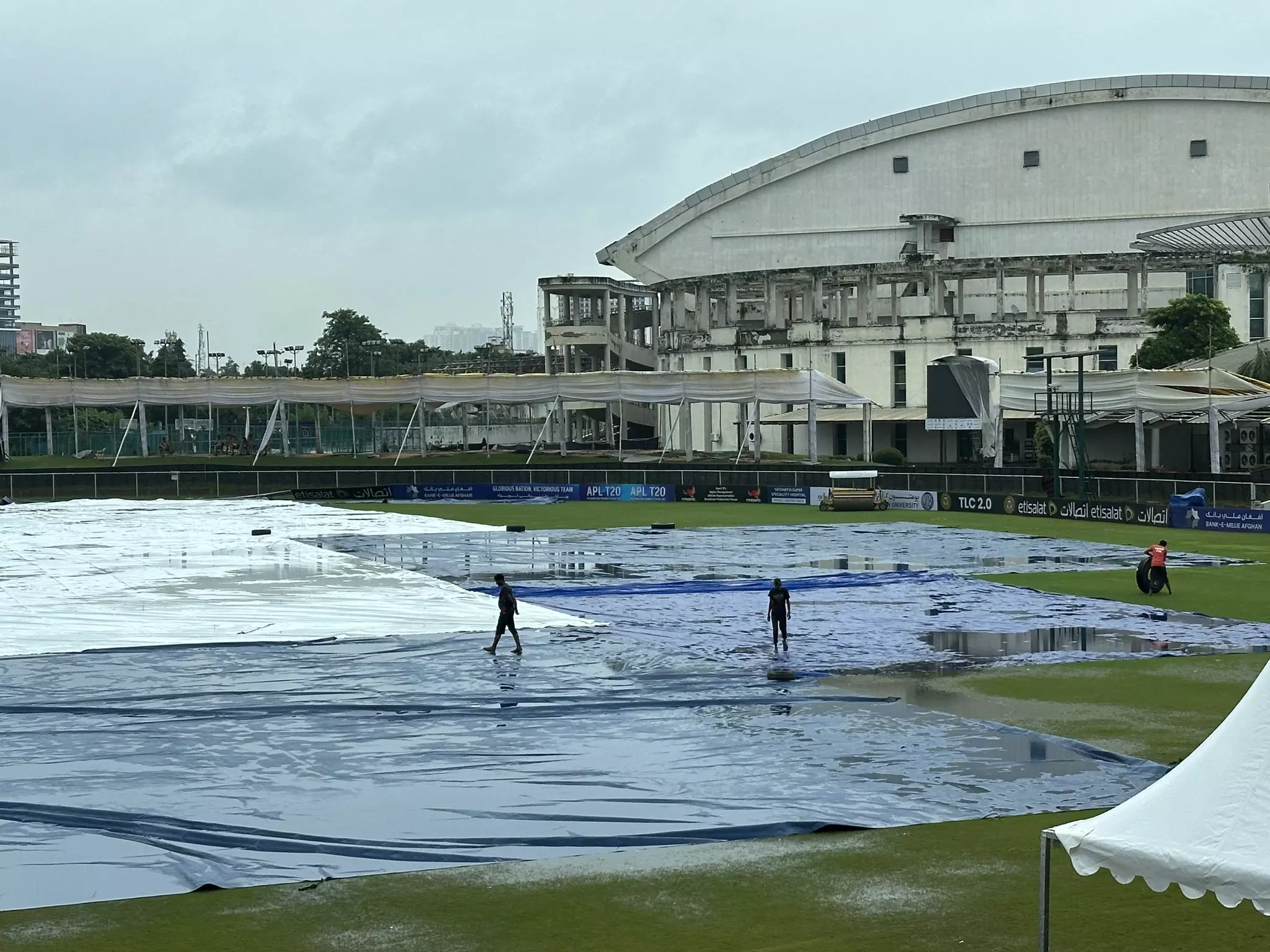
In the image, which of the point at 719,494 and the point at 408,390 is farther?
the point at 408,390

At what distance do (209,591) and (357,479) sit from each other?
53.0 metres

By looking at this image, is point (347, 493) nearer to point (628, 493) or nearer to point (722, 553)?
point (628, 493)

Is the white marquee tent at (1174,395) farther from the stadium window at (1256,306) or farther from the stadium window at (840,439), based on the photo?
the stadium window at (840,439)

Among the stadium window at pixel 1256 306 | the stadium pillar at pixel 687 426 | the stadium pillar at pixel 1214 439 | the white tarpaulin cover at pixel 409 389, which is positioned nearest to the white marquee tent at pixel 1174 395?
the stadium pillar at pixel 1214 439

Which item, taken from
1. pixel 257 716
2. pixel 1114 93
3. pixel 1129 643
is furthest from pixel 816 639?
pixel 1114 93

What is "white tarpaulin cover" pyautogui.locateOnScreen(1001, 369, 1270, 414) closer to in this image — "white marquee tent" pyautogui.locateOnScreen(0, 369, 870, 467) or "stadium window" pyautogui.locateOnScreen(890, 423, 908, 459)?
"white marquee tent" pyautogui.locateOnScreen(0, 369, 870, 467)

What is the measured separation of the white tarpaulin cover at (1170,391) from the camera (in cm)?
8131

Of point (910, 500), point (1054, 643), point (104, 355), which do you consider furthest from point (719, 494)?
point (104, 355)

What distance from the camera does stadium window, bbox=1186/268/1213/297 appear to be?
367 feet

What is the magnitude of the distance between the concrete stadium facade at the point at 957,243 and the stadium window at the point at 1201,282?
19 cm

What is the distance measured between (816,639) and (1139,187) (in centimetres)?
9782

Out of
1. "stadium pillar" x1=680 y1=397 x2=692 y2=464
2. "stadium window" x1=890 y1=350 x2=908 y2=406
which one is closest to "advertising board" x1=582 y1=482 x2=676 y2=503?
"stadium pillar" x1=680 y1=397 x2=692 y2=464

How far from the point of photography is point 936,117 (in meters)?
125

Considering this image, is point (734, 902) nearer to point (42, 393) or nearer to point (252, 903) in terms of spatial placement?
point (252, 903)
